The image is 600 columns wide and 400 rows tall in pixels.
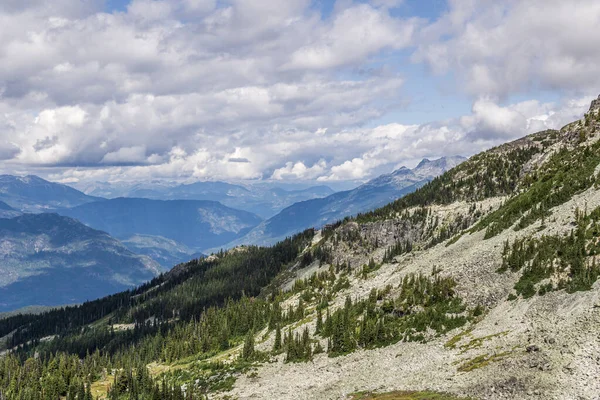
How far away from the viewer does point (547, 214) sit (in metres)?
101

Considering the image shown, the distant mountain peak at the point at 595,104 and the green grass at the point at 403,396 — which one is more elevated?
the distant mountain peak at the point at 595,104

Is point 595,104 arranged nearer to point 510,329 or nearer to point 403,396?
point 510,329

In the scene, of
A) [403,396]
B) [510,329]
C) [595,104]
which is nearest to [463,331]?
[510,329]

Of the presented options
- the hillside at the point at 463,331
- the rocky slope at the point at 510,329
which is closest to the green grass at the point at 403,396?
the hillside at the point at 463,331

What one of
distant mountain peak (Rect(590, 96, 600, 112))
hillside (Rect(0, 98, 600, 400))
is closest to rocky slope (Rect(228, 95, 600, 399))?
hillside (Rect(0, 98, 600, 400))

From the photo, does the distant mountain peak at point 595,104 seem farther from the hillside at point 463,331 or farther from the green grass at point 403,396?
the green grass at point 403,396

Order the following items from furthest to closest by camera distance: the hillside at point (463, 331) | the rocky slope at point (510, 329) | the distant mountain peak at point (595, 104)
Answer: the distant mountain peak at point (595, 104), the hillside at point (463, 331), the rocky slope at point (510, 329)

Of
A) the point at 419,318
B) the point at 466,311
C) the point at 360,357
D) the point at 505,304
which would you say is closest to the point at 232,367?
the point at 360,357

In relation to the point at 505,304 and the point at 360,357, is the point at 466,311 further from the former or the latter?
the point at 360,357

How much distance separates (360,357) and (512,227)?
53.9m

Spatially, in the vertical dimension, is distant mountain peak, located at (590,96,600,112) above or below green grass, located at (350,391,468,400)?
above

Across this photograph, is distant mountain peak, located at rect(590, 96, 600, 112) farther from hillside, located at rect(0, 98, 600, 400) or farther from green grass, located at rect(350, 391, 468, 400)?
green grass, located at rect(350, 391, 468, 400)

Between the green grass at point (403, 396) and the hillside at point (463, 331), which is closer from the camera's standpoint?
the green grass at point (403, 396)

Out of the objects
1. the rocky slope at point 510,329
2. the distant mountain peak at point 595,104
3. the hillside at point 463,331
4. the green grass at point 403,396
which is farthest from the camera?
the distant mountain peak at point 595,104
